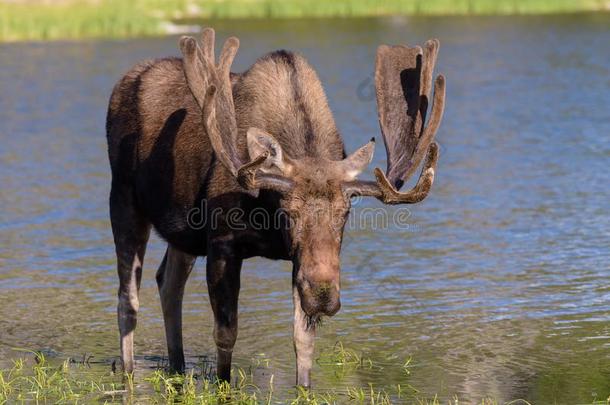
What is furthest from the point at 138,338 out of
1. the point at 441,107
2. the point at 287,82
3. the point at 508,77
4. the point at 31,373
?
the point at 508,77

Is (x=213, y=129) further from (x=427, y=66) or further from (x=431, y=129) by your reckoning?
(x=427, y=66)

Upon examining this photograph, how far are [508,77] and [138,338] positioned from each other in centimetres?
1936

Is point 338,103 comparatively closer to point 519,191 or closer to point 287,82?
point 519,191

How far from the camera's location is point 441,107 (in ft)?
25.0

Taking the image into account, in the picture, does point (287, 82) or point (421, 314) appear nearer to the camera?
point (287, 82)

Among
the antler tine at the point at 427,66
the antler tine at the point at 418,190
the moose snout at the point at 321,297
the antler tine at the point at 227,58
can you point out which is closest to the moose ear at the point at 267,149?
the antler tine at the point at 418,190

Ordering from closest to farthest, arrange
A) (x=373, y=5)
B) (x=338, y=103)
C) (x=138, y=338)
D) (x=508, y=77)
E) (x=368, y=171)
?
(x=138, y=338), (x=368, y=171), (x=338, y=103), (x=508, y=77), (x=373, y=5)

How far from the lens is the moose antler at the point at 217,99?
7023 mm

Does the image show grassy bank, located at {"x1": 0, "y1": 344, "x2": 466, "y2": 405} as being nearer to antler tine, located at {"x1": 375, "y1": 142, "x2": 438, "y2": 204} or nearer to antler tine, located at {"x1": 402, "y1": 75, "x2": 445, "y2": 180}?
antler tine, located at {"x1": 375, "y1": 142, "x2": 438, "y2": 204}

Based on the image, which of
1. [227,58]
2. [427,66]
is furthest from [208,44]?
[427,66]

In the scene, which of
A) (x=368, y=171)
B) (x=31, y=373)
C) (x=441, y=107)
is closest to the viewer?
(x=441, y=107)

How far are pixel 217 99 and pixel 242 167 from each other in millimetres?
960

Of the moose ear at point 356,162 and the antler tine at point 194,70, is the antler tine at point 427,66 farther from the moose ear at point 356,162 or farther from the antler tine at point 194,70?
the antler tine at point 194,70

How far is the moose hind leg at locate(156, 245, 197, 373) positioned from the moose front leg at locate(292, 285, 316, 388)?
1.14 meters
